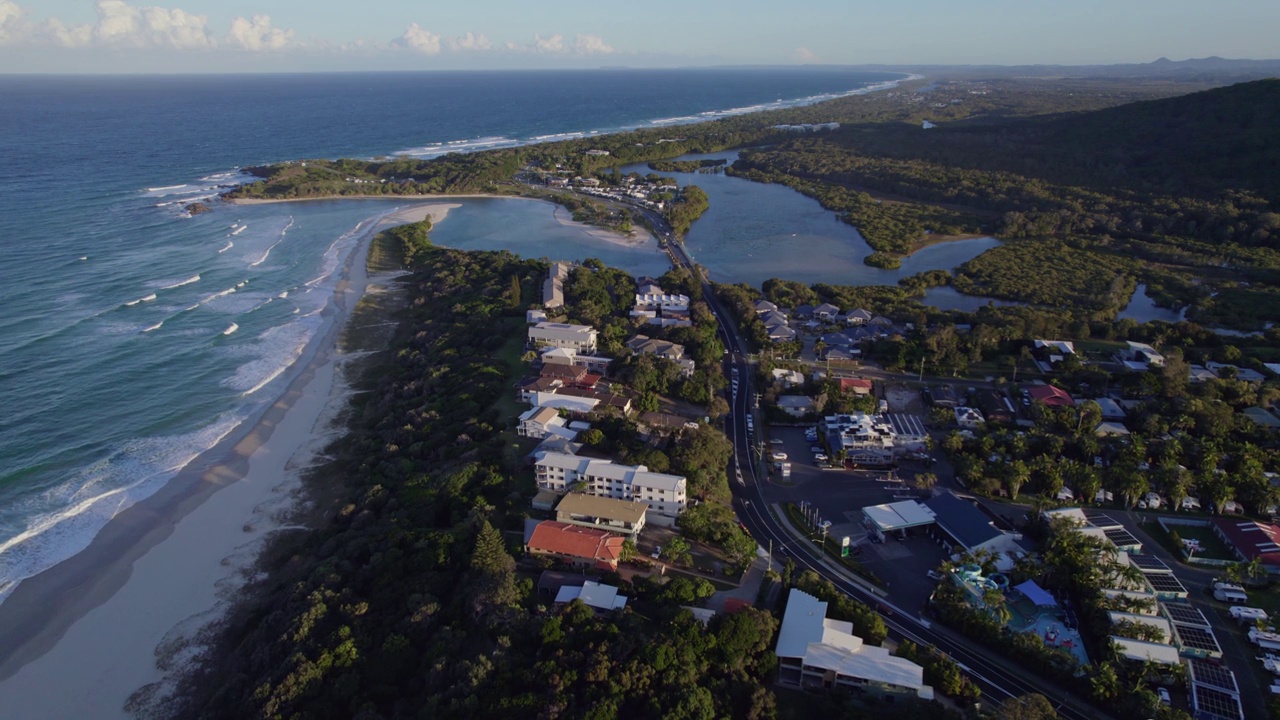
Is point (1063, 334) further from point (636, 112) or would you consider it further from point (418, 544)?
point (636, 112)

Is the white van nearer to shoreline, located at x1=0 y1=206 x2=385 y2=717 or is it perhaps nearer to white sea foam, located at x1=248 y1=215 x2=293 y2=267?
shoreline, located at x1=0 y1=206 x2=385 y2=717

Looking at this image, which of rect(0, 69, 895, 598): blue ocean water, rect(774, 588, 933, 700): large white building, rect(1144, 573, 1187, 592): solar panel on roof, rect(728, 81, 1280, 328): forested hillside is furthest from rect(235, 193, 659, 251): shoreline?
rect(774, 588, 933, 700): large white building

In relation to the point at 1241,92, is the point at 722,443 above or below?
below

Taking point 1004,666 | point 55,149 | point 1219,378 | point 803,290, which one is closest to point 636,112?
point 55,149

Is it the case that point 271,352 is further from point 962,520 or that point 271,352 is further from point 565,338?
point 962,520

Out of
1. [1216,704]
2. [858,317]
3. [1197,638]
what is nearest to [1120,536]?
[1197,638]

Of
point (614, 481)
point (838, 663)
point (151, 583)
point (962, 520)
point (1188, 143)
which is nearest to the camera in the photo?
point (838, 663)

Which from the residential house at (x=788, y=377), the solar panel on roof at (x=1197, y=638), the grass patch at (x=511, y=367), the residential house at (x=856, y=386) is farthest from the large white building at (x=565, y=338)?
the solar panel on roof at (x=1197, y=638)
